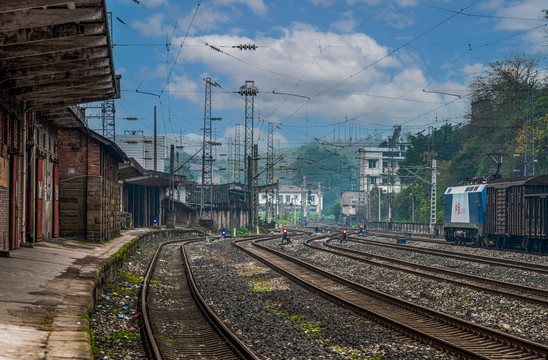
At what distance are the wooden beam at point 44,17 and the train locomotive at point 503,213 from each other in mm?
21190

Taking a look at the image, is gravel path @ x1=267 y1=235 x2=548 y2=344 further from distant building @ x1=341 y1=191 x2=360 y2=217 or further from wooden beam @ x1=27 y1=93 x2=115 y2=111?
distant building @ x1=341 y1=191 x2=360 y2=217

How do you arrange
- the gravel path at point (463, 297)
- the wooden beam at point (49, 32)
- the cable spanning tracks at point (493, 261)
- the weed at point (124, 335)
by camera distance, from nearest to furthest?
the weed at point (124, 335), the gravel path at point (463, 297), the wooden beam at point (49, 32), the cable spanning tracks at point (493, 261)

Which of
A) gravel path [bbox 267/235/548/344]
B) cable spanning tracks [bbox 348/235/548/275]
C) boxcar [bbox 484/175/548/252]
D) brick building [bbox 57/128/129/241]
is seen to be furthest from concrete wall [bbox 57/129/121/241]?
boxcar [bbox 484/175/548/252]

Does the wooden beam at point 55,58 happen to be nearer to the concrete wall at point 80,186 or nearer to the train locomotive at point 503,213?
the concrete wall at point 80,186

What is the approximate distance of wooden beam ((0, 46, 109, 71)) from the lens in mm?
13664

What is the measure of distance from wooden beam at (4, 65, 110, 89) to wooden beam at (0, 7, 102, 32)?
403cm

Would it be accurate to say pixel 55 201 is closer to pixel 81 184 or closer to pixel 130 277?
pixel 81 184

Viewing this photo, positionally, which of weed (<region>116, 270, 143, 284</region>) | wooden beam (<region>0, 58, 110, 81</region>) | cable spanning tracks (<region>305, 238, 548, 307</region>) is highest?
wooden beam (<region>0, 58, 110, 81</region>)

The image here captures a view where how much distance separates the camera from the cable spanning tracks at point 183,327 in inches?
333

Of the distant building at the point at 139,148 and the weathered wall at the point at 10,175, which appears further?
the distant building at the point at 139,148

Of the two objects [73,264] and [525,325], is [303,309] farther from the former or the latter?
[73,264]

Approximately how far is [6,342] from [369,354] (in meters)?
5.00

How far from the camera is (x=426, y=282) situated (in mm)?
15961

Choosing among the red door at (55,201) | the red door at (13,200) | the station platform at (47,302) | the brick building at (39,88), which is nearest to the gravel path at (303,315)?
the station platform at (47,302)
